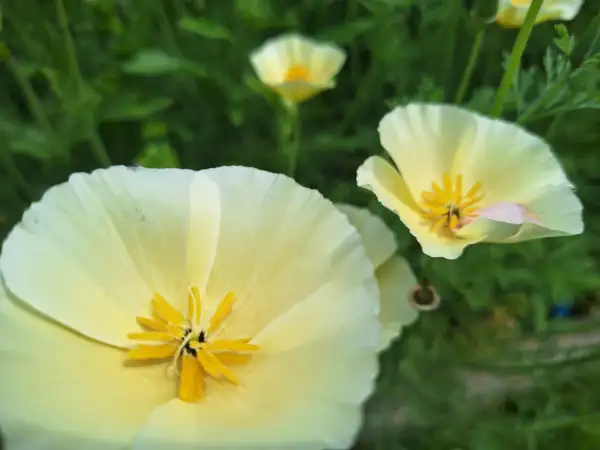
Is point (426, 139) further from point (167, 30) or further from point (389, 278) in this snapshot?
point (167, 30)

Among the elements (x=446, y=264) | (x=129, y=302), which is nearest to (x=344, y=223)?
(x=129, y=302)

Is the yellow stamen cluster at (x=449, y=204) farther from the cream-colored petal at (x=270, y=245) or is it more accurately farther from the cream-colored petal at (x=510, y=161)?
the cream-colored petal at (x=270, y=245)

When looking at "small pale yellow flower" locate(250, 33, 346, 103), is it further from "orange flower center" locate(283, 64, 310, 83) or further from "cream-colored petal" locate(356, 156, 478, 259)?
"cream-colored petal" locate(356, 156, 478, 259)

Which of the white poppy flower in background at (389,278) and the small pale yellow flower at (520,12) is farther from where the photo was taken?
the small pale yellow flower at (520,12)

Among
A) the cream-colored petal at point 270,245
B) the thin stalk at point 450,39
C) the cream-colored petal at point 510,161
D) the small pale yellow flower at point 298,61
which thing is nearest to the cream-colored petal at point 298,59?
the small pale yellow flower at point 298,61

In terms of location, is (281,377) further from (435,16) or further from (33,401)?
(435,16)

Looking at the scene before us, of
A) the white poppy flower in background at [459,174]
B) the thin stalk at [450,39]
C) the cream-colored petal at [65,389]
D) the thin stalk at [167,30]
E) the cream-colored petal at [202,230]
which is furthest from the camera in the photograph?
the thin stalk at [167,30]
